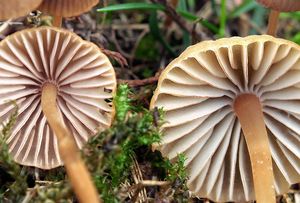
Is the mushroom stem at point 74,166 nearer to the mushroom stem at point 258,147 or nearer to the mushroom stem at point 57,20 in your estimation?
the mushroom stem at point 57,20


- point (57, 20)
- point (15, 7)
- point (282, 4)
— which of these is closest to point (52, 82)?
point (57, 20)

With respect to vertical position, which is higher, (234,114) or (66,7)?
(66,7)

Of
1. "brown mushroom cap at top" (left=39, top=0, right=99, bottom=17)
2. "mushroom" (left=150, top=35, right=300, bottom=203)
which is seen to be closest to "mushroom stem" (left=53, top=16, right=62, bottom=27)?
"brown mushroom cap at top" (left=39, top=0, right=99, bottom=17)

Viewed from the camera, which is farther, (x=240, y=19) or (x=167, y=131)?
(x=240, y=19)

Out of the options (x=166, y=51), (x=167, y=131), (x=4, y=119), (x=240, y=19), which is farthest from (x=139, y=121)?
(x=240, y=19)

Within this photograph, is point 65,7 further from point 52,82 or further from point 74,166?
point 74,166

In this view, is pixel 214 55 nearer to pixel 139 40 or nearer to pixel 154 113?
pixel 154 113
